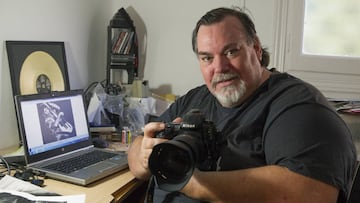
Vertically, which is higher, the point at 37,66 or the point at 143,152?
the point at 37,66

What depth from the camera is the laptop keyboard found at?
149cm

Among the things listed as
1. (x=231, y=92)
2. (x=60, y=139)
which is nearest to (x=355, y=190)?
(x=231, y=92)

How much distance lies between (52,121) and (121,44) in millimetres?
926

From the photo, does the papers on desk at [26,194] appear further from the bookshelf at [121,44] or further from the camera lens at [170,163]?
the bookshelf at [121,44]

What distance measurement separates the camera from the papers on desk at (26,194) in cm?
120

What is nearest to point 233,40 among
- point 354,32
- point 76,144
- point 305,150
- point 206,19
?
point 206,19

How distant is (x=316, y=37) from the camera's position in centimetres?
236

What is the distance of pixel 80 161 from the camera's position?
1588 millimetres

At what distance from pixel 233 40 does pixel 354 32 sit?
124 centimetres

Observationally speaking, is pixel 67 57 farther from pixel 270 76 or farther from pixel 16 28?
pixel 270 76

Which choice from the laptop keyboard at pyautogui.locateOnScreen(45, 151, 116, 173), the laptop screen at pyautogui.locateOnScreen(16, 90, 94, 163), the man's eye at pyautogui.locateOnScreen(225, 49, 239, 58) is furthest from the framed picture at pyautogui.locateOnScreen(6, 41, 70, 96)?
the man's eye at pyautogui.locateOnScreen(225, 49, 239, 58)

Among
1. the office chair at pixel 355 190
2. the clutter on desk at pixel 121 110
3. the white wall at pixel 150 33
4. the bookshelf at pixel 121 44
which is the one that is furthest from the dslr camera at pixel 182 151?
the bookshelf at pixel 121 44

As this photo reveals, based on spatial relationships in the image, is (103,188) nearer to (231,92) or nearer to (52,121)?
(52,121)

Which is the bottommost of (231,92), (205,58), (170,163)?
(170,163)
